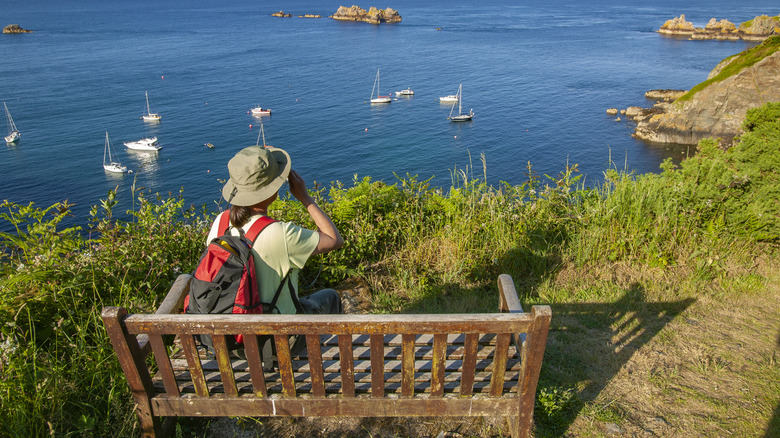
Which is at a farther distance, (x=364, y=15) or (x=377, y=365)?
(x=364, y=15)

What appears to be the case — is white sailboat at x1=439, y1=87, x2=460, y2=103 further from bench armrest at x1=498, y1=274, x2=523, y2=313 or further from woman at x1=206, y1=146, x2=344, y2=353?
woman at x1=206, y1=146, x2=344, y2=353

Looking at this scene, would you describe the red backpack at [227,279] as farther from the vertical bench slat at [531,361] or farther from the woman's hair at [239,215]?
the vertical bench slat at [531,361]

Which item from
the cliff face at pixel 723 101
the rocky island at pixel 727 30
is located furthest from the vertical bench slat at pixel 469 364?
the rocky island at pixel 727 30

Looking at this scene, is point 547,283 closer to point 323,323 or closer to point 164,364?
point 323,323

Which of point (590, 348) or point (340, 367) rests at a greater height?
point (340, 367)

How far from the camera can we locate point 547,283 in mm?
4438

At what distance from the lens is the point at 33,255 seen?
3.55 meters

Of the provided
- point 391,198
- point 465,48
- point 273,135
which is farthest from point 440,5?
point 391,198

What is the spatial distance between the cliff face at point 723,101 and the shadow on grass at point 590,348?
40.8 metres

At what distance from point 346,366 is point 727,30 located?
354 feet

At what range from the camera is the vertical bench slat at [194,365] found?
222 cm

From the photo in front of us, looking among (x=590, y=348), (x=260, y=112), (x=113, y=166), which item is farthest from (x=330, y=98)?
(x=590, y=348)

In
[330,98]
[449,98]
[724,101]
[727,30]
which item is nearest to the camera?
[724,101]

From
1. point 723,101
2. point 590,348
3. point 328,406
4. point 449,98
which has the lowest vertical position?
point 449,98
